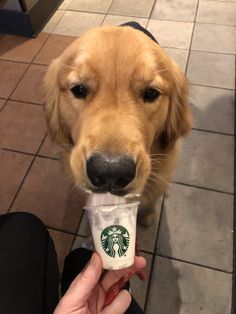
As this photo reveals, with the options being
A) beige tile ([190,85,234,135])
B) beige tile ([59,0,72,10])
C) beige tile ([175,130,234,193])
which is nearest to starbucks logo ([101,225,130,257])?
beige tile ([175,130,234,193])

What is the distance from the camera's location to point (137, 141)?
3.64ft

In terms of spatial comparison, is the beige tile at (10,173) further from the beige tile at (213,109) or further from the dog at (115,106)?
the beige tile at (213,109)

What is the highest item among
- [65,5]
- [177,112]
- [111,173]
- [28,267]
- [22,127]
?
[111,173]

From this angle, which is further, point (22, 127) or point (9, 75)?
point (9, 75)

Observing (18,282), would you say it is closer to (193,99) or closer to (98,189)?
(98,189)

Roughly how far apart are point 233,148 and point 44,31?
2215 millimetres

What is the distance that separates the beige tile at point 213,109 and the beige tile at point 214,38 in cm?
54

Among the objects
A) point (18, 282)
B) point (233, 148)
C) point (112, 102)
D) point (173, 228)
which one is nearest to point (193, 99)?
point (233, 148)

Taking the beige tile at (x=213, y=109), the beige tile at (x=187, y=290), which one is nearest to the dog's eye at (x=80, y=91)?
the beige tile at (x=187, y=290)

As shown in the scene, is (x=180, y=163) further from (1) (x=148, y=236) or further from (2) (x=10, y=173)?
(2) (x=10, y=173)

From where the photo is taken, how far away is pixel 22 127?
254 centimetres

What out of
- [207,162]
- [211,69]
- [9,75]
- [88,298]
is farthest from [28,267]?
[211,69]

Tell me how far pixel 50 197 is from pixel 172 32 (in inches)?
80.3

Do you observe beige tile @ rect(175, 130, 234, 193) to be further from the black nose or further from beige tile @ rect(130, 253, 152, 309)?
the black nose
